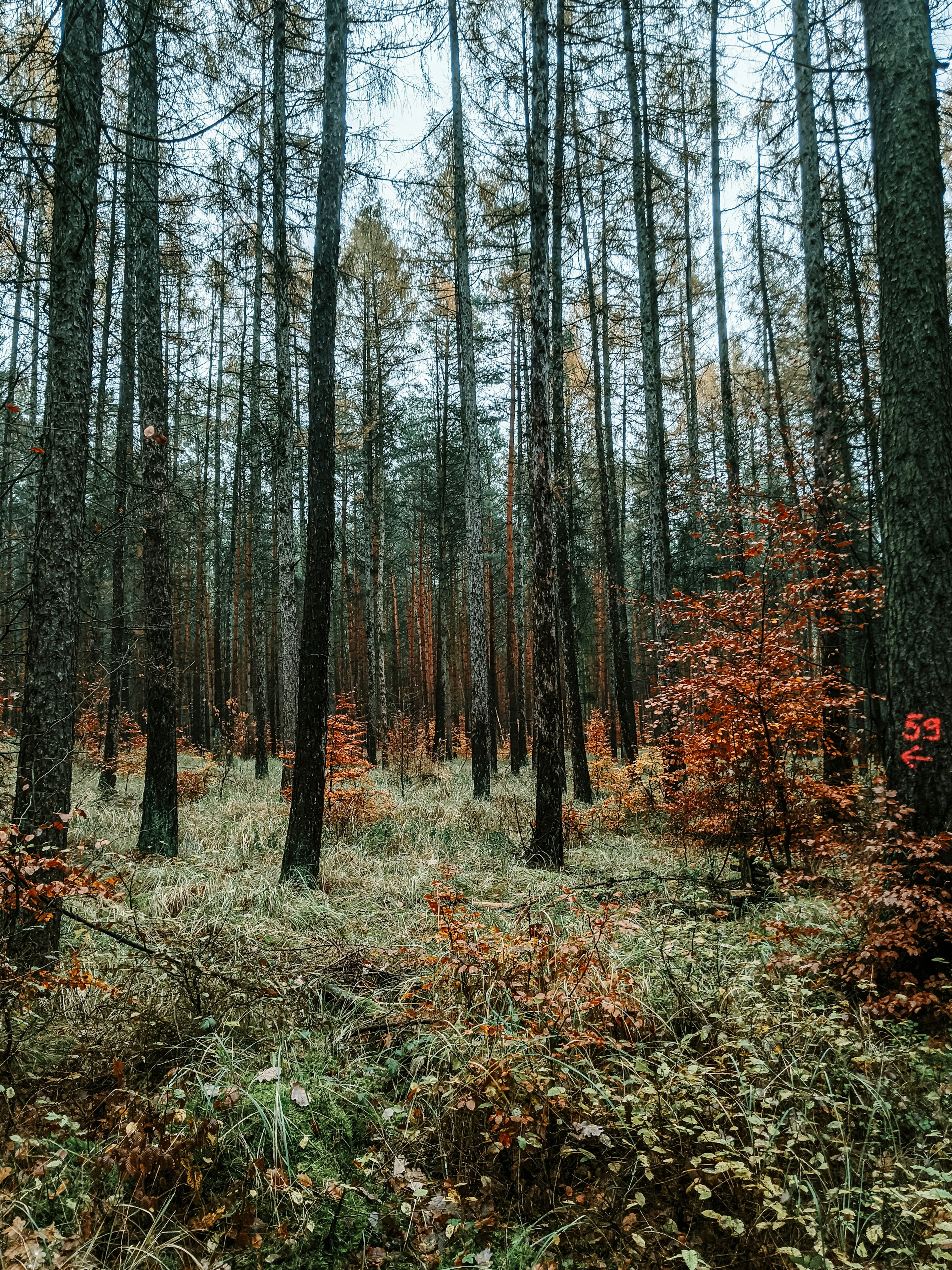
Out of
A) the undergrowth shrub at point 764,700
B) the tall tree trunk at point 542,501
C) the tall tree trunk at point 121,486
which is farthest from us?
the tall tree trunk at point 121,486

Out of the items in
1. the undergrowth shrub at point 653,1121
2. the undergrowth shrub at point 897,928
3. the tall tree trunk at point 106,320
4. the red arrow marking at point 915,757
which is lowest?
the undergrowth shrub at point 653,1121

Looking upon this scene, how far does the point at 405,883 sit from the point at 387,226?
14826 mm

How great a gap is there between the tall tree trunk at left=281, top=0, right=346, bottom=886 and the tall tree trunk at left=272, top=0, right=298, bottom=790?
13.0 ft

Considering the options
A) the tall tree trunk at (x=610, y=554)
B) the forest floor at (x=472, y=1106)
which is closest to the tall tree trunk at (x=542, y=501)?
the forest floor at (x=472, y=1106)

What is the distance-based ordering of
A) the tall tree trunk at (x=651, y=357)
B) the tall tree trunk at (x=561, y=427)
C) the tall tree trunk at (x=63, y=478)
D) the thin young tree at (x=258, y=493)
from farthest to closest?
1. the tall tree trunk at (x=651, y=357)
2. the thin young tree at (x=258, y=493)
3. the tall tree trunk at (x=561, y=427)
4. the tall tree trunk at (x=63, y=478)

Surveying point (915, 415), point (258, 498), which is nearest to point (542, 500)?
point (915, 415)

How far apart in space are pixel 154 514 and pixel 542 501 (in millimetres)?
4034

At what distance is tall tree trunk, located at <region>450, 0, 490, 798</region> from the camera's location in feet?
35.1

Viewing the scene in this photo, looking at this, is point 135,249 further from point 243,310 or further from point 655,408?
point 243,310

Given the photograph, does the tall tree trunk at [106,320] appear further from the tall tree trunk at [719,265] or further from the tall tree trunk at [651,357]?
the tall tree trunk at [719,265]

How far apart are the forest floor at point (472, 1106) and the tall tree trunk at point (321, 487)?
4.78ft

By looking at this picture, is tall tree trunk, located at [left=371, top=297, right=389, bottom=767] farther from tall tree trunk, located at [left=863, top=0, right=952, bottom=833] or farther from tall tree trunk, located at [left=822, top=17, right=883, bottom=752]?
tall tree trunk, located at [left=863, top=0, right=952, bottom=833]

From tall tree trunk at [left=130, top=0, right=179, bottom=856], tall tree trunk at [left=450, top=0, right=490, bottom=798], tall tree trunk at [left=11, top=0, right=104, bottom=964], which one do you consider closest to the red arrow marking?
tall tree trunk at [left=11, top=0, right=104, bottom=964]

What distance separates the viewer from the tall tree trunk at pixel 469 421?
10695 millimetres
